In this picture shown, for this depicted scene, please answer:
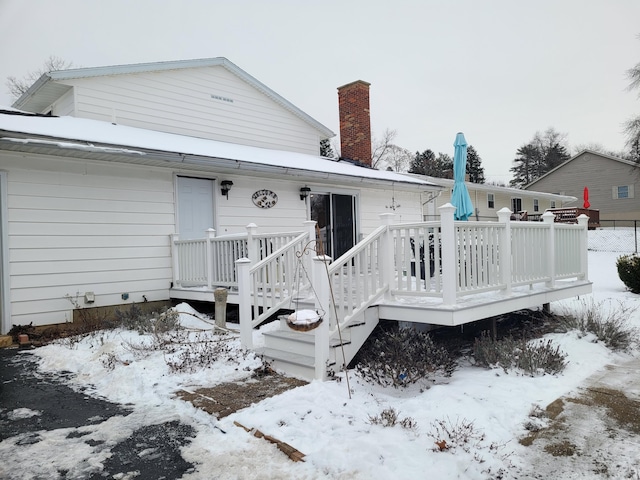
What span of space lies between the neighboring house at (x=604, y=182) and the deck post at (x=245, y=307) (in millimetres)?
30228

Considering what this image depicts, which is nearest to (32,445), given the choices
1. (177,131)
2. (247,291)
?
(247,291)

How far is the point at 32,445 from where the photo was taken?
3148 mm

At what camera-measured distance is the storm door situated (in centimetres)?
1102

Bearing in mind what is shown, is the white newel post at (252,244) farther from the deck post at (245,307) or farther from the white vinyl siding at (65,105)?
the white vinyl siding at (65,105)

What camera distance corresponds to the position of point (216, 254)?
7.46 metres

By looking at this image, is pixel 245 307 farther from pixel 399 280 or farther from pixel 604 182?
pixel 604 182

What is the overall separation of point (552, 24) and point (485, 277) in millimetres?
8882

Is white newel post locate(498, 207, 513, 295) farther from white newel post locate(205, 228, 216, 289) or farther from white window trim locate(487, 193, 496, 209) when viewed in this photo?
white window trim locate(487, 193, 496, 209)

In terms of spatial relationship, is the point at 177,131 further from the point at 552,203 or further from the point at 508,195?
the point at 552,203

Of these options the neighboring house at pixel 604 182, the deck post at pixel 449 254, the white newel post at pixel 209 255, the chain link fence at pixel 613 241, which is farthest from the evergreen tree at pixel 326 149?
the deck post at pixel 449 254

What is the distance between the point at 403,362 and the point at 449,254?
47.5 inches

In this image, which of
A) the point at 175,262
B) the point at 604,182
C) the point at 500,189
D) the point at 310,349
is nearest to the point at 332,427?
the point at 310,349

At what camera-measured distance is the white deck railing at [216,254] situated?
6434 mm

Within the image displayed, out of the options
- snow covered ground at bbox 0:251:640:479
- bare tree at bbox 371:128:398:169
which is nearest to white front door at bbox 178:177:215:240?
snow covered ground at bbox 0:251:640:479
